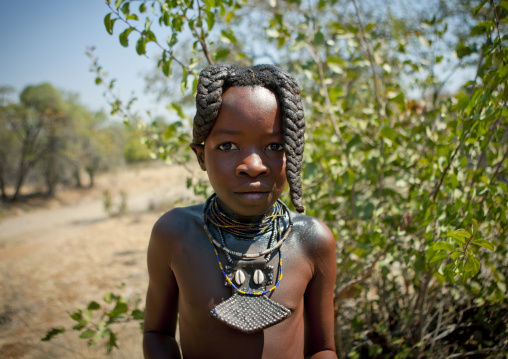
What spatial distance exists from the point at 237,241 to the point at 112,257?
6.36 metres

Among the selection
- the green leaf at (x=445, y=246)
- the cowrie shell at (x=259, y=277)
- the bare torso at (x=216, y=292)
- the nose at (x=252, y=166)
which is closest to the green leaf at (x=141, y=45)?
the bare torso at (x=216, y=292)

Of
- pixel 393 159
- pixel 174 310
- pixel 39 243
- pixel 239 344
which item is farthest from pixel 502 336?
pixel 39 243

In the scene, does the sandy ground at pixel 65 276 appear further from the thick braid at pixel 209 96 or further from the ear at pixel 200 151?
the thick braid at pixel 209 96

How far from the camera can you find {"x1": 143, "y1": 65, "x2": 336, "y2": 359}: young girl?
1240 mm

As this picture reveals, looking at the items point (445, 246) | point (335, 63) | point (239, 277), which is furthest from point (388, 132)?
point (239, 277)

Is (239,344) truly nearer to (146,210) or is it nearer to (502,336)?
(502,336)

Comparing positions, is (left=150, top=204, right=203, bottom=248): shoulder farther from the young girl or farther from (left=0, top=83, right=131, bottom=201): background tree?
(left=0, top=83, right=131, bottom=201): background tree

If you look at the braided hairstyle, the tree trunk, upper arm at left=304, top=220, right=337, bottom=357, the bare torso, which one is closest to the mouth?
the braided hairstyle

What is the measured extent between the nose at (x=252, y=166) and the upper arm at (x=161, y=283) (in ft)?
1.40

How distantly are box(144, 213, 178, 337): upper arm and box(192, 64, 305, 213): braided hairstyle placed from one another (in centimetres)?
41

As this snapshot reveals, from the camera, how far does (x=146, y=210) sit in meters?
12.5

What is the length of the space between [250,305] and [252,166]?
0.49m

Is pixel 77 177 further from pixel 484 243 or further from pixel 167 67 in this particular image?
pixel 484 243

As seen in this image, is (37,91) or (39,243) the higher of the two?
(37,91)
